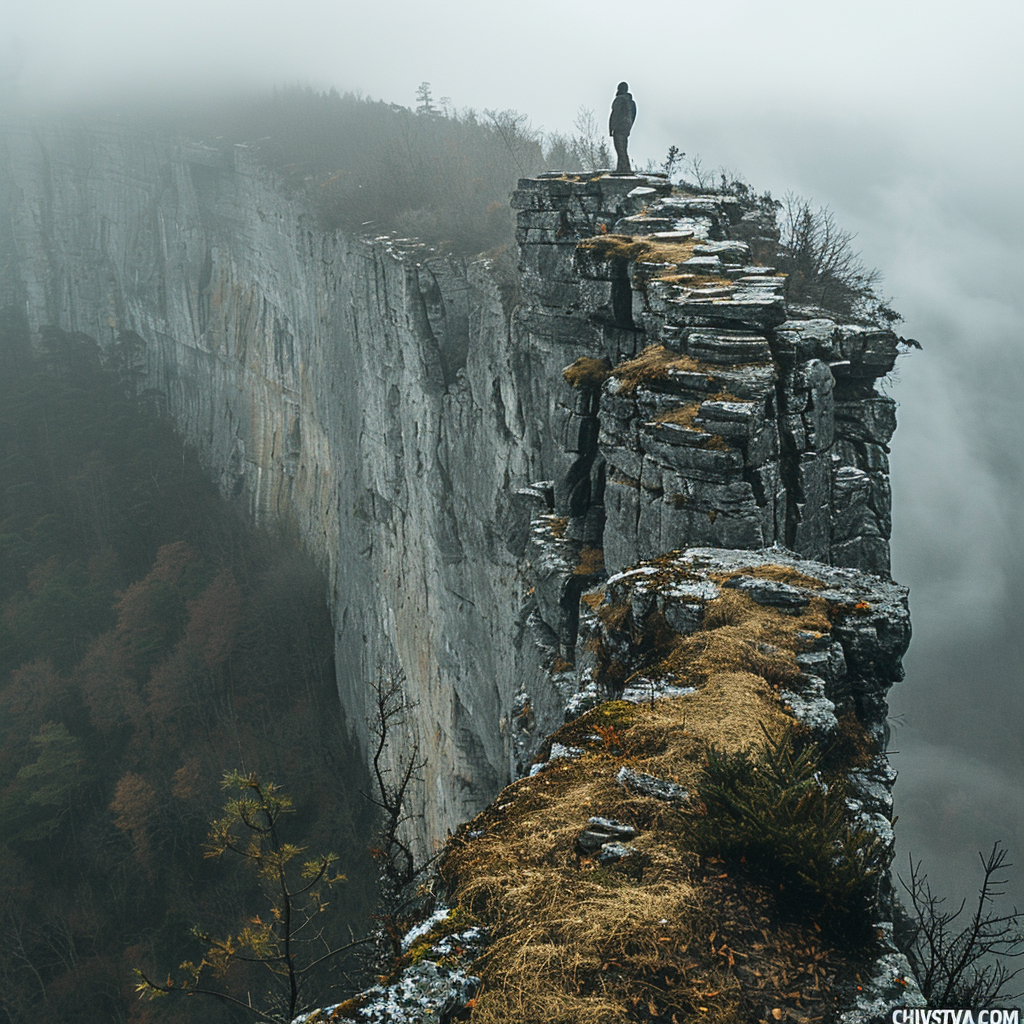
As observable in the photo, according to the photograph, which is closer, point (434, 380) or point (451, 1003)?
point (451, 1003)

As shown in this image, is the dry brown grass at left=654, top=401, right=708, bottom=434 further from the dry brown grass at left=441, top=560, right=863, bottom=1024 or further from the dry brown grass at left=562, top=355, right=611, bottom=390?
the dry brown grass at left=441, top=560, right=863, bottom=1024

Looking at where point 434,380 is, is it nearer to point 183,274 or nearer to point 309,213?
point 309,213

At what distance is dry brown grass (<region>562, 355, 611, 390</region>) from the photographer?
14492mm

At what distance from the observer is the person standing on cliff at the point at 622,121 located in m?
17.9

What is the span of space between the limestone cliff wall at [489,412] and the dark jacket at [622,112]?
144 cm

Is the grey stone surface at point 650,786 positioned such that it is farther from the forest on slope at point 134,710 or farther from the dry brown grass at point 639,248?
the forest on slope at point 134,710

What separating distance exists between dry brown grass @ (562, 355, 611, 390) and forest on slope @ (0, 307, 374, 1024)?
25746mm

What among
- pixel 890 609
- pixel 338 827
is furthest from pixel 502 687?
pixel 338 827

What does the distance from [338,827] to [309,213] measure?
27674mm

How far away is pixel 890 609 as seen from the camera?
787 cm

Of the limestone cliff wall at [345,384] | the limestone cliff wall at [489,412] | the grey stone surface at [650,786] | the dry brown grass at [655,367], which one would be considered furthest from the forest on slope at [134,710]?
the grey stone surface at [650,786]

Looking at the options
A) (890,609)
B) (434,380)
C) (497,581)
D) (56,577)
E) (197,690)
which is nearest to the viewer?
(890,609)

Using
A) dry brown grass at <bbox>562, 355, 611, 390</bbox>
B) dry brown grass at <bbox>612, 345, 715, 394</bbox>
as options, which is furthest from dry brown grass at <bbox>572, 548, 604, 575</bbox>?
dry brown grass at <bbox>612, 345, 715, 394</bbox>

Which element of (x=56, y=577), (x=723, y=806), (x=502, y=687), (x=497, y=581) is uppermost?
(x=723, y=806)
